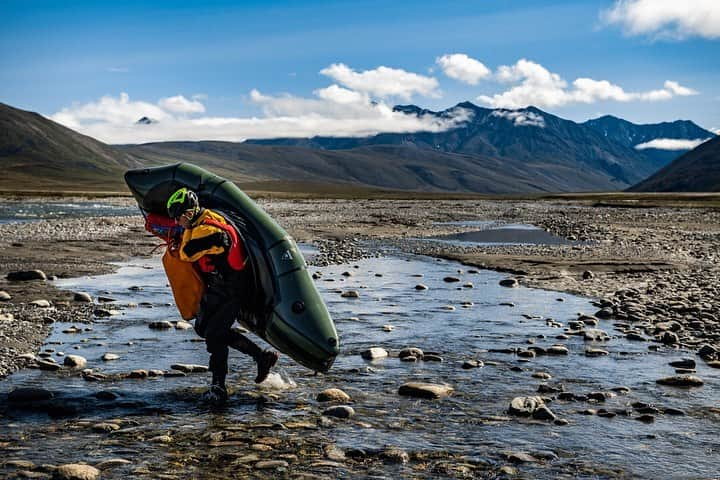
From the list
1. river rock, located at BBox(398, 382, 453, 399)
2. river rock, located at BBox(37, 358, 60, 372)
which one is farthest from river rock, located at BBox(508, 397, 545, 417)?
river rock, located at BBox(37, 358, 60, 372)

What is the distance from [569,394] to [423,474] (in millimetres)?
3559

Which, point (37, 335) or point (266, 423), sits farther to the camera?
point (37, 335)

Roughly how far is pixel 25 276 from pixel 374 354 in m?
12.7

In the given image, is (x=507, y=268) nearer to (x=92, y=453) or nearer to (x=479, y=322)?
(x=479, y=322)

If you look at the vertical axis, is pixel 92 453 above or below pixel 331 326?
below

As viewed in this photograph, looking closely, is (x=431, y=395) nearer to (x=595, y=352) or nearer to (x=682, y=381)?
(x=682, y=381)

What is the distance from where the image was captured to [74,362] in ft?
36.0

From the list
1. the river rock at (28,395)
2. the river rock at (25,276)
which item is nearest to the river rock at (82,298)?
the river rock at (25,276)

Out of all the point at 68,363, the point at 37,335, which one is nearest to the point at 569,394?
the point at 68,363

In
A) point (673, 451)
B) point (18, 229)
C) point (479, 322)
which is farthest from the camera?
point (18, 229)

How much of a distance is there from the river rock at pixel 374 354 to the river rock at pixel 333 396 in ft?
8.02

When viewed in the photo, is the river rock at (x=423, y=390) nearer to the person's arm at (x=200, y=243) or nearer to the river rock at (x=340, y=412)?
the river rock at (x=340, y=412)

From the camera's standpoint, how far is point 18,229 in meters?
41.1

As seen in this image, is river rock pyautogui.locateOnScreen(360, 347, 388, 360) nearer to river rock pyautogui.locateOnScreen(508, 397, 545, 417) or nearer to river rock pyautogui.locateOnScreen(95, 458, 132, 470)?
river rock pyautogui.locateOnScreen(508, 397, 545, 417)
